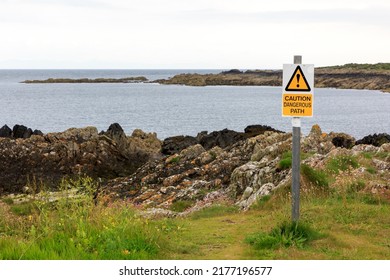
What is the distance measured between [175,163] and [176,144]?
41.7ft

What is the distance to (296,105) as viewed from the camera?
32.9 feet

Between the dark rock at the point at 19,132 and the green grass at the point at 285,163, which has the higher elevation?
the green grass at the point at 285,163

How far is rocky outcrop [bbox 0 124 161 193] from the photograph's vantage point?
33.4 meters

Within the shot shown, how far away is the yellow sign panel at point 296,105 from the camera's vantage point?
393 inches

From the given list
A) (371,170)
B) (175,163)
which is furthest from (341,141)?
(371,170)

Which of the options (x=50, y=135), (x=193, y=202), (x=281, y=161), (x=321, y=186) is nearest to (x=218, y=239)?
(x=321, y=186)

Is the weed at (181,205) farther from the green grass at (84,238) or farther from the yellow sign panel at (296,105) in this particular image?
the yellow sign panel at (296,105)

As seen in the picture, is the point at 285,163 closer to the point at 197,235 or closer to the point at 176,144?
the point at 197,235

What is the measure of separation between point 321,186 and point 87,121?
73.3 m

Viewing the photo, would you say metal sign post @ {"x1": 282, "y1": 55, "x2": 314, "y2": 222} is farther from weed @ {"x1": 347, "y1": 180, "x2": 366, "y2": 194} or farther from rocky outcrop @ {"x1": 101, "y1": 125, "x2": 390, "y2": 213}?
rocky outcrop @ {"x1": 101, "y1": 125, "x2": 390, "y2": 213}

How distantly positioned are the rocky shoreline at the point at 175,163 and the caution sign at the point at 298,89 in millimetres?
6110

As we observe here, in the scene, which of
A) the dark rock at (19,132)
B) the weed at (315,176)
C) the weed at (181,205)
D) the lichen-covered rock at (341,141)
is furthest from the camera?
the dark rock at (19,132)

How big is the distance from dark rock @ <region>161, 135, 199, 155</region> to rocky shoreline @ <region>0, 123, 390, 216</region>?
8cm

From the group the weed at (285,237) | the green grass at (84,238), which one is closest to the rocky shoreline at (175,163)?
the weed at (285,237)
